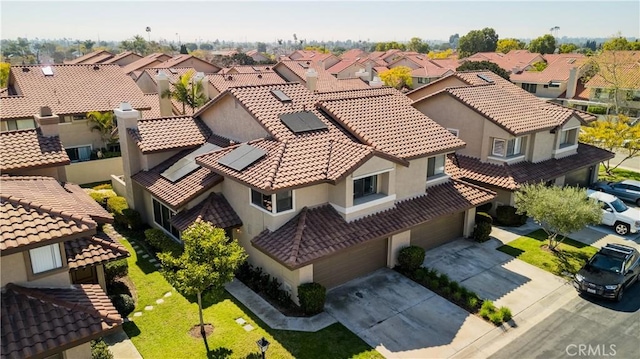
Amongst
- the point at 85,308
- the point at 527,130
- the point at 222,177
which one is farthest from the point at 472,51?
the point at 85,308

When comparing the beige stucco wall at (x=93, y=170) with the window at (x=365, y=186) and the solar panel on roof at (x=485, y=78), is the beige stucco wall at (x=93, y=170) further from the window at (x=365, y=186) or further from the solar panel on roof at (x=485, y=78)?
the solar panel on roof at (x=485, y=78)

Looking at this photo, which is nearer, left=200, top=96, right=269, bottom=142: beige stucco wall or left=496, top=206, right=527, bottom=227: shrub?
left=200, top=96, right=269, bottom=142: beige stucco wall

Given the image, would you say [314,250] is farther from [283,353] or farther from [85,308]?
[85,308]

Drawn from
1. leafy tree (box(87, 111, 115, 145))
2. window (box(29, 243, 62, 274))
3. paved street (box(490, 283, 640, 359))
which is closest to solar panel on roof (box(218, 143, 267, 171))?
window (box(29, 243, 62, 274))

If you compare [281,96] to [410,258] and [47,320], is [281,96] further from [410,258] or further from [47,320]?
[47,320]

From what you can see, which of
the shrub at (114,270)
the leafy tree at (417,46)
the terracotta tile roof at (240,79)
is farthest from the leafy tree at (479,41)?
the shrub at (114,270)

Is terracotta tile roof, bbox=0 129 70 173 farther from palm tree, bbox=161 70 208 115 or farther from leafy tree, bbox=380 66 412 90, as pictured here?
leafy tree, bbox=380 66 412 90
